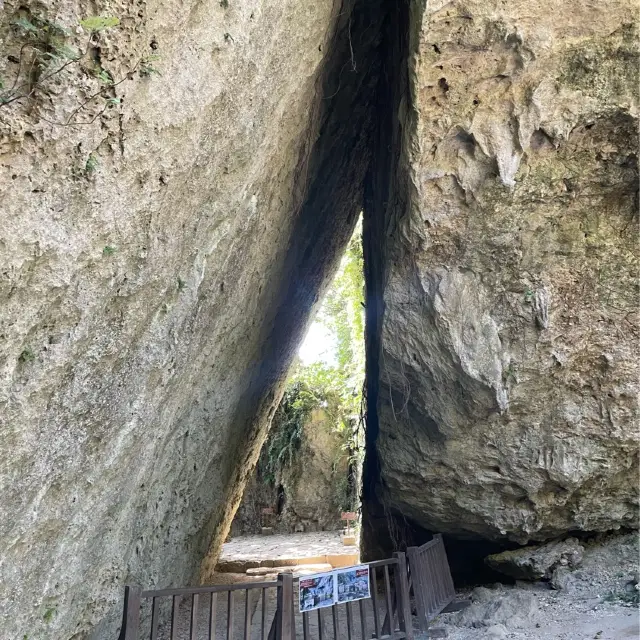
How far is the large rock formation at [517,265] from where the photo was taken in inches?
195

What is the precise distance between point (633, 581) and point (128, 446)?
5.08 m

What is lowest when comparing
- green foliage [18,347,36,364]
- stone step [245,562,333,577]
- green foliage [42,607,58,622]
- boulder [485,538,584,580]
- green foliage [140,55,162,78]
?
stone step [245,562,333,577]

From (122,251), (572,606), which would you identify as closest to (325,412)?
(572,606)

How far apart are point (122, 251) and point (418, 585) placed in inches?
155

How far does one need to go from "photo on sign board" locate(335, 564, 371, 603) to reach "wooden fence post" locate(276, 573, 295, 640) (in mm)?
431

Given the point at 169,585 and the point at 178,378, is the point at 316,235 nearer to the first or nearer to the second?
the point at 178,378

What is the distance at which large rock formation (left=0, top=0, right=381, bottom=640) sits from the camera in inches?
96.8

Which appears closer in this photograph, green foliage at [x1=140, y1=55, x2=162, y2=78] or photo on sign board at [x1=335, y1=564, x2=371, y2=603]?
green foliage at [x1=140, y1=55, x2=162, y2=78]

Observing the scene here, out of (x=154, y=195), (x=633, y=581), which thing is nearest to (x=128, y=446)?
(x=154, y=195)

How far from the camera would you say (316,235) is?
27.0ft

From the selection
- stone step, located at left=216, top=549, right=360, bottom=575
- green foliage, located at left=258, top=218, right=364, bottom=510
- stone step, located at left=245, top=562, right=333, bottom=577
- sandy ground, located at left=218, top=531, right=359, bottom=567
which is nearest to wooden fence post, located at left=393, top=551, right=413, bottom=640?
stone step, located at left=245, top=562, right=333, bottom=577

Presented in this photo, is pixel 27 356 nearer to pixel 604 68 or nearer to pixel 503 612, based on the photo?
pixel 503 612

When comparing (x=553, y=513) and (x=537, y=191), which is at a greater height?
(x=537, y=191)

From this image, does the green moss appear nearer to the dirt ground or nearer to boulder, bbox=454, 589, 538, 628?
the dirt ground
